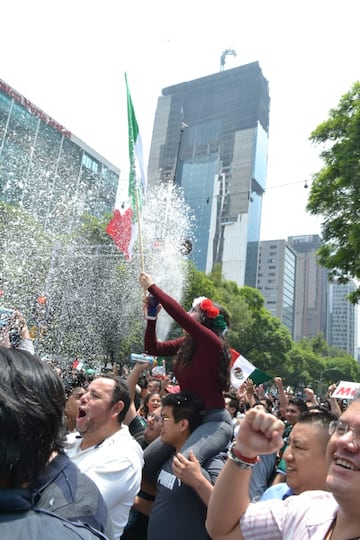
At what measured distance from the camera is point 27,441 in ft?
4.24

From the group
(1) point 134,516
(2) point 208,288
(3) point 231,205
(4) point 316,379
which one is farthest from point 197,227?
(1) point 134,516

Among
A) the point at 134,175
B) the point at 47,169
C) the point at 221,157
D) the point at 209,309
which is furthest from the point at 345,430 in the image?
the point at 221,157

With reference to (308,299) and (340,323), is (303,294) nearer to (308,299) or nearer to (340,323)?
(308,299)

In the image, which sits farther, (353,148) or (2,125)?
(2,125)

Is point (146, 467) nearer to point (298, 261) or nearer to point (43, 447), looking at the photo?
point (43, 447)

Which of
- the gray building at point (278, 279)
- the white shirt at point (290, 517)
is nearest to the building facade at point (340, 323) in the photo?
the gray building at point (278, 279)

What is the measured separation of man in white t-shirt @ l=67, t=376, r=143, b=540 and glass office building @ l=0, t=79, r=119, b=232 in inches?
1260

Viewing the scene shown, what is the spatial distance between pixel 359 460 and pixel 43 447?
97 centimetres

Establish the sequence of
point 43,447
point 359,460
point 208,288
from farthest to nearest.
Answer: point 208,288 < point 359,460 < point 43,447

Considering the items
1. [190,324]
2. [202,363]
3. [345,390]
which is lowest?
[345,390]

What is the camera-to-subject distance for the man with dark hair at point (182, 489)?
2.58 metres

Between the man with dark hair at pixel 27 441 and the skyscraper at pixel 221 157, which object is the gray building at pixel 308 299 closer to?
the skyscraper at pixel 221 157

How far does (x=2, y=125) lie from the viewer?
60562mm

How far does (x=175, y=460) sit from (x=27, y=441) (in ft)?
5.14
